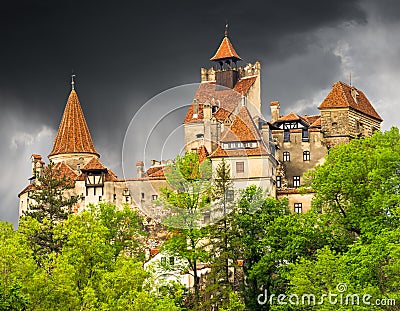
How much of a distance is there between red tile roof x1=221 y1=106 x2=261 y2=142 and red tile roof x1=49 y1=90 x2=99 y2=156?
21.9 meters

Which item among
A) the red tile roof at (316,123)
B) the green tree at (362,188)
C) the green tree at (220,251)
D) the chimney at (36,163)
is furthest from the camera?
the chimney at (36,163)

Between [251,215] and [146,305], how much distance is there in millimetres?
18390

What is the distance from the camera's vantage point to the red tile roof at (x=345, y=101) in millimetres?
88375

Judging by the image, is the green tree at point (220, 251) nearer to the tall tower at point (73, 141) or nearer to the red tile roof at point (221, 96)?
the red tile roof at point (221, 96)

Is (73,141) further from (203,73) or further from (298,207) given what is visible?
(298,207)

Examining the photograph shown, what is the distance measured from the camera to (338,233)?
59.1 metres

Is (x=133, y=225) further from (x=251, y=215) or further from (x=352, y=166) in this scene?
(x=352, y=166)

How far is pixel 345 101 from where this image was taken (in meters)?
88.6

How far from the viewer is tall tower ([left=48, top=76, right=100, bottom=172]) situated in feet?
331

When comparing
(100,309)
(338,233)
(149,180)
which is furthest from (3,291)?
(149,180)

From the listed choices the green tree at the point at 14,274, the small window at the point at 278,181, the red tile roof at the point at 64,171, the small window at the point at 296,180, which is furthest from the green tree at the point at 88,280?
the red tile roof at the point at 64,171

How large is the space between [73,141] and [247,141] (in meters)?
26.3

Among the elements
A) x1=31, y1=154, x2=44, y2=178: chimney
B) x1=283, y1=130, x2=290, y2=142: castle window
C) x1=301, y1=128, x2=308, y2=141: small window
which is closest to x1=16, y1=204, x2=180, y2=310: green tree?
x1=283, y1=130, x2=290, y2=142: castle window

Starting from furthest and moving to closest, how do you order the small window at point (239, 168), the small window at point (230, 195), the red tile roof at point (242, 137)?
the red tile roof at point (242, 137)
the small window at point (239, 168)
the small window at point (230, 195)
